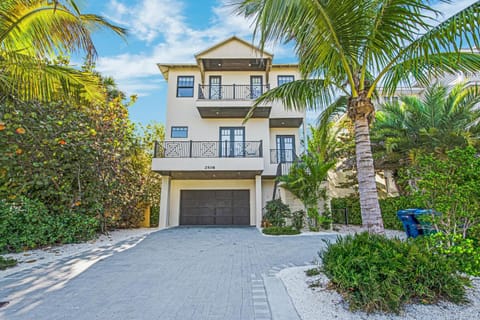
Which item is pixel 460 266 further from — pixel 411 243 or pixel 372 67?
pixel 372 67

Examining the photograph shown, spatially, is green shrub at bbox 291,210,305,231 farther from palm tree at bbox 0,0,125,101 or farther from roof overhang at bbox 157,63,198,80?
roof overhang at bbox 157,63,198,80

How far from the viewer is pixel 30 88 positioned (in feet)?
16.8

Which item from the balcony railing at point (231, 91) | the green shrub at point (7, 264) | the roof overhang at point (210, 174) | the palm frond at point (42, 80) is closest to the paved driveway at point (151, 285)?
the green shrub at point (7, 264)

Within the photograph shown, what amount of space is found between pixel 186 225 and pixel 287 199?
6.64 m

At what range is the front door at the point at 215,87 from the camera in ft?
51.3

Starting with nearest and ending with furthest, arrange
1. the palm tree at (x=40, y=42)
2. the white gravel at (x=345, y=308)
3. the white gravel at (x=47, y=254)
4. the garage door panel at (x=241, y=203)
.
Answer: the white gravel at (x=345, y=308) < the palm tree at (x=40, y=42) < the white gravel at (x=47, y=254) < the garage door panel at (x=241, y=203)

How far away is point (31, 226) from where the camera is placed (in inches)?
287

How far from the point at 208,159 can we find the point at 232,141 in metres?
2.44

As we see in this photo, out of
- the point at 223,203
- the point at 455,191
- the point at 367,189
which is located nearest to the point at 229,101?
the point at 223,203

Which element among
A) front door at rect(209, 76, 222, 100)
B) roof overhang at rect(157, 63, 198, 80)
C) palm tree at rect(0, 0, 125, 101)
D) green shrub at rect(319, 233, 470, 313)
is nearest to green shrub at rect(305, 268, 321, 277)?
green shrub at rect(319, 233, 470, 313)

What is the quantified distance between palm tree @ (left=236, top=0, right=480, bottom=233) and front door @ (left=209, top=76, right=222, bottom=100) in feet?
36.1

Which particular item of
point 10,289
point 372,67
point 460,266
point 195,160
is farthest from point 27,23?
point 195,160

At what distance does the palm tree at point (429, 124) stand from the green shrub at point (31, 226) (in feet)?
42.4

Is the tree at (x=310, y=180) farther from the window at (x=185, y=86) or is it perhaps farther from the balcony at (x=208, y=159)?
the window at (x=185, y=86)
